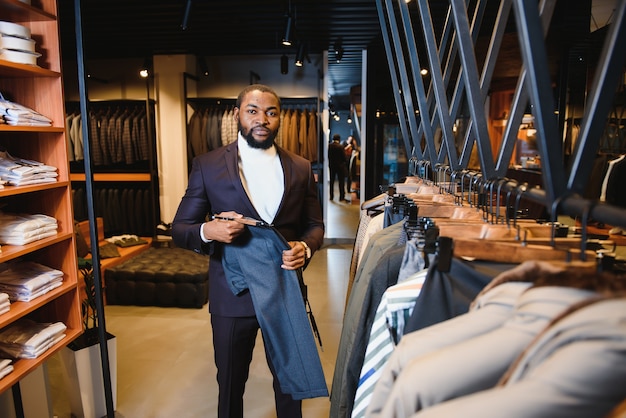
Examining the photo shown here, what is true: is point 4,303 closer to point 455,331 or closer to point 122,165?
point 455,331

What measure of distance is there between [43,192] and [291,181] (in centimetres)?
132

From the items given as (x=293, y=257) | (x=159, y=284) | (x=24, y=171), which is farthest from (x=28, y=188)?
(x=159, y=284)

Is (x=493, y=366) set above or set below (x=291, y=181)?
below

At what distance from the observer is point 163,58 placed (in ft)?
22.2

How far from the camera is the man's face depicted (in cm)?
199

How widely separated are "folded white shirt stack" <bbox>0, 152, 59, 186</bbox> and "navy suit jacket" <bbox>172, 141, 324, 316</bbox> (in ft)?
2.26

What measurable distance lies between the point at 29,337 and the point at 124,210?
187 inches

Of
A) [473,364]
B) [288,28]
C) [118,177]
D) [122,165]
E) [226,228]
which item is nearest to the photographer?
[473,364]

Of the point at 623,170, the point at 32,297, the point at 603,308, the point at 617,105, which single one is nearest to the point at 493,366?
the point at 603,308

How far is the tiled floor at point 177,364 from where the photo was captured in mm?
2725

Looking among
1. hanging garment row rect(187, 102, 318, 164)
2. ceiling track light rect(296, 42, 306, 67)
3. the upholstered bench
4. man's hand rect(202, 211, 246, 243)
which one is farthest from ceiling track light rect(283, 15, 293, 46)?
man's hand rect(202, 211, 246, 243)

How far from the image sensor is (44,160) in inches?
90.2

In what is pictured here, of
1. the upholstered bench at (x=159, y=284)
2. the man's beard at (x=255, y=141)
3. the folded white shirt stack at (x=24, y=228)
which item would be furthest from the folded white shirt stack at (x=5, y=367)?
the upholstered bench at (x=159, y=284)

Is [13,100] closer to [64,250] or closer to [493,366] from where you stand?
[64,250]
